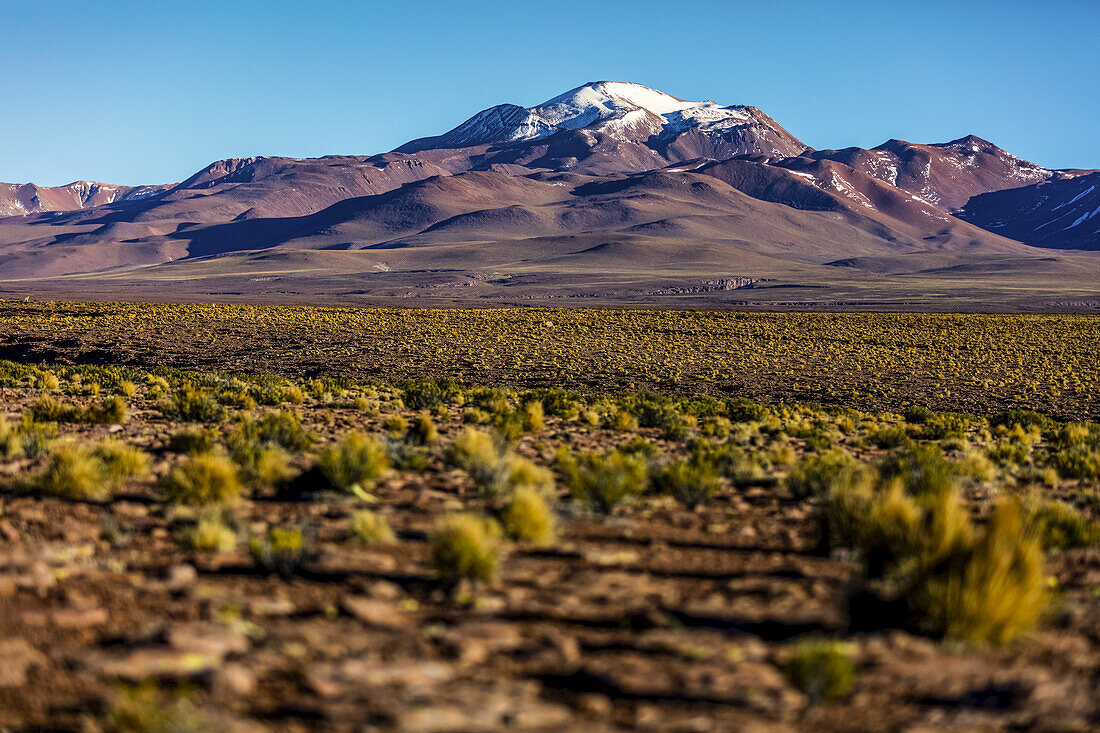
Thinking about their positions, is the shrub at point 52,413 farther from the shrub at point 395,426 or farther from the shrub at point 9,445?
the shrub at point 395,426

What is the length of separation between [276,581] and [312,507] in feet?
6.30

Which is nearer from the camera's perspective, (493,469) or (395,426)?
(493,469)

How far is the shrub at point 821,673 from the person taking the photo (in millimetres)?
3500

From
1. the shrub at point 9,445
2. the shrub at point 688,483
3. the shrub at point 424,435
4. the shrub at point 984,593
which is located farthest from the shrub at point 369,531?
the shrub at point 424,435

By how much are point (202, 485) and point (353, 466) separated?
1.26 m

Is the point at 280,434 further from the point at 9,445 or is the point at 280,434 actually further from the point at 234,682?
the point at 234,682

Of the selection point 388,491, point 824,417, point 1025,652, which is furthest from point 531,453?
point 824,417

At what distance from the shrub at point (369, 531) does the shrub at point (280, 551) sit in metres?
0.35

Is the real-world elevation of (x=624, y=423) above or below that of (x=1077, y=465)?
above

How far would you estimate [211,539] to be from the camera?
534cm

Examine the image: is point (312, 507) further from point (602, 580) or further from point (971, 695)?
point (971, 695)

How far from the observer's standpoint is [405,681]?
3572mm

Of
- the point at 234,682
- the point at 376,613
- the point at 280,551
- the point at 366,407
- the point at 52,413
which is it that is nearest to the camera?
the point at 234,682

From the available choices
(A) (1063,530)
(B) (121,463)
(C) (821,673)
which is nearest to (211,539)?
(B) (121,463)
